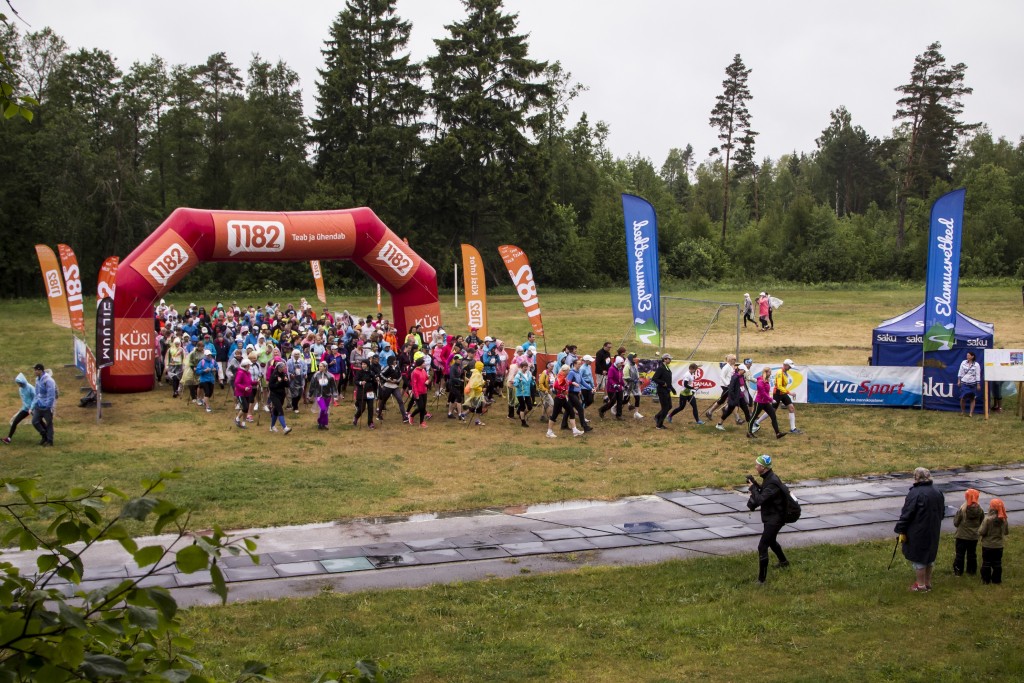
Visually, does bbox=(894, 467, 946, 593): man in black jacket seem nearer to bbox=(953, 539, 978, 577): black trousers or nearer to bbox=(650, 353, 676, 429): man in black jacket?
bbox=(953, 539, 978, 577): black trousers

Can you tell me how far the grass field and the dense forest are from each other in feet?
147

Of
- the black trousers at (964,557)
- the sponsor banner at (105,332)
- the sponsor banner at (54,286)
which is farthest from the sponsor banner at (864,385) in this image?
the sponsor banner at (54,286)

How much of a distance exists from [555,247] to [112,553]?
49.9m

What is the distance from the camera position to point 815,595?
10281 millimetres

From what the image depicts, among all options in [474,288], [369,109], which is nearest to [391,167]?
[369,109]

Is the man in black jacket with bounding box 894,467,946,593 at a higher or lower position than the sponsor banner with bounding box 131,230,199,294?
lower

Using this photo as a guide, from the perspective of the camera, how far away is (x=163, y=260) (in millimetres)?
22531

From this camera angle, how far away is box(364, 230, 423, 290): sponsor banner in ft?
83.3

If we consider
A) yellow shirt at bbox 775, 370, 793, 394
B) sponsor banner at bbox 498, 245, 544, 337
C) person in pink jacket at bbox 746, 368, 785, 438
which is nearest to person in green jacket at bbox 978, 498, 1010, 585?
person in pink jacket at bbox 746, 368, 785, 438

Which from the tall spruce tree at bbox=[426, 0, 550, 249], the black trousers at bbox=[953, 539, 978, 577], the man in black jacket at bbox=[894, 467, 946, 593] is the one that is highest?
the tall spruce tree at bbox=[426, 0, 550, 249]

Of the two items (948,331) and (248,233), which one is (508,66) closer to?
(248,233)

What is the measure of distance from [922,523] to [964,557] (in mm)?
1376

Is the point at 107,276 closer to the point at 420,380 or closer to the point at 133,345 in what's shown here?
the point at 133,345

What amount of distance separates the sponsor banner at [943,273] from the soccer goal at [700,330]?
494 centimetres
